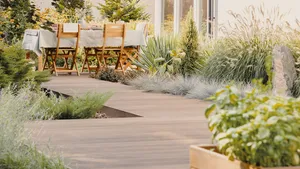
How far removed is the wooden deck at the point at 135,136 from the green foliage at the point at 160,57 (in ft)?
8.73

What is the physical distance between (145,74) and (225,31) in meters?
1.80

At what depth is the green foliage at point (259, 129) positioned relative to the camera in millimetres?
2516

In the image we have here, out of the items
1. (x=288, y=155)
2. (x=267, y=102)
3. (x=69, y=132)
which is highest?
(x=267, y=102)

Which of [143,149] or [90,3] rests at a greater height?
[90,3]

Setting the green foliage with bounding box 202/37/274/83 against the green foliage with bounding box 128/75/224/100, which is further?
the green foliage with bounding box 202/37/274/83

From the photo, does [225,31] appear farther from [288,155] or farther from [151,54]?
[288,155]

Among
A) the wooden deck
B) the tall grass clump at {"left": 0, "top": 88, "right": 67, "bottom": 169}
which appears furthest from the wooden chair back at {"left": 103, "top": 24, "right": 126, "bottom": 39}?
the tall grass clump at {"left": 0, "top": 88, "right": 67, "bottom": 169}

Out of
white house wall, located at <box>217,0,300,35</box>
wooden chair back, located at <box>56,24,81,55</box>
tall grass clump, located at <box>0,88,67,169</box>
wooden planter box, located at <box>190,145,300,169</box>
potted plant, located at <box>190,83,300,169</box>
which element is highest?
white house wall, located at <box>217,0,300,35</box>

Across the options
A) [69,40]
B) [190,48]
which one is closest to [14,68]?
[190,48]

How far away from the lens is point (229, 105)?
280cm

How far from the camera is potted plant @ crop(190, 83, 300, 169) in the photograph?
252 centimetres

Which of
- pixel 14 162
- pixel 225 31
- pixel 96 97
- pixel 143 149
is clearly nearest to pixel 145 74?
pixel 225 31

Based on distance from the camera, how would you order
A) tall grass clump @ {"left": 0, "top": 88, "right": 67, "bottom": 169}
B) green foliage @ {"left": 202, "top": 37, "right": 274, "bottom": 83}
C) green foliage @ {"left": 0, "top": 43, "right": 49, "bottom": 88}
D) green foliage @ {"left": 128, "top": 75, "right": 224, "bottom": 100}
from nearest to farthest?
tall grass clump @ {"left": 0, "top": 88, "right": 67, "bottom": 169}, green foliage @ {"left": 0, "top": 43, "right": 49, "bottom": 88}, green foliage @ {"left": 128, "top": 75, "right": 224, "bottom": 100}, green foliage @ {"left": 202, "top": 37, "right": 274, "bottom": 83}

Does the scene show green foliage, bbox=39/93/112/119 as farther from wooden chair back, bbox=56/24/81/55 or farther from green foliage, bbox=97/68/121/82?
wooden chair back, bbox=56/24/81/55
